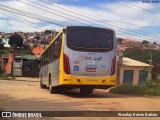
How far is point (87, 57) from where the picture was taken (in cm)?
1759

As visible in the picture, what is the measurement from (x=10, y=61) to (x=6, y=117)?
1943 inches

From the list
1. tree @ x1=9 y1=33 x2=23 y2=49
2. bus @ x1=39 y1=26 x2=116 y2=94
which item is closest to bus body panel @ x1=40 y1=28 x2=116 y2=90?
bus @ x1=39 y1=26 x2=116 y2=94

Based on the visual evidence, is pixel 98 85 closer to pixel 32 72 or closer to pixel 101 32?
pixel 101 32

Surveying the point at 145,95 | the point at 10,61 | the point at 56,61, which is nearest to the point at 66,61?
the point at 56,61

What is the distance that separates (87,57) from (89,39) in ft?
2.74

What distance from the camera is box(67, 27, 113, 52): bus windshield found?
17578 mm

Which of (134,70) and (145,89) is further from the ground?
(145,89)

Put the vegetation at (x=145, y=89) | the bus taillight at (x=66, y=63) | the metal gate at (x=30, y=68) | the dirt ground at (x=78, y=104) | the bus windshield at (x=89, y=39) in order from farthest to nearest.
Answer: the metal gate at (x=30, y=68) < the vegetation at (x=145, y=89) < the bus windshield at (x=89, y=39) < the bus taillight at (x=66, y=63) < the dirt ground at (x=78, y=104)

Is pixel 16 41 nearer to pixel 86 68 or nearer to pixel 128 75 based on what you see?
pixel 128 75

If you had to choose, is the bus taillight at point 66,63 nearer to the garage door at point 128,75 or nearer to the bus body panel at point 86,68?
the bus body panel at point 86,68

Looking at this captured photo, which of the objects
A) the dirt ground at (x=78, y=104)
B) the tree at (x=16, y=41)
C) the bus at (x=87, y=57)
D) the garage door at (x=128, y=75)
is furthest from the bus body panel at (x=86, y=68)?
the tree at (x=16, y=41)

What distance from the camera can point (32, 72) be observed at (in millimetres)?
55406

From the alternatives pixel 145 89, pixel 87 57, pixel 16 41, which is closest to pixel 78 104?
pixel 87 57

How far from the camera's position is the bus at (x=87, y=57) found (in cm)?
1748
